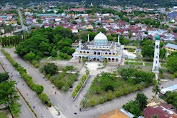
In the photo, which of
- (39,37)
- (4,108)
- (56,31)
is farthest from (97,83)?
(56,31)

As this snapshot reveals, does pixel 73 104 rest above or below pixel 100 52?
below

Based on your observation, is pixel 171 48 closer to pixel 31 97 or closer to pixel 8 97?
pixel 31 97

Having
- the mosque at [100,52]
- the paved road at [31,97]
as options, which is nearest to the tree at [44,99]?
the paved road at [31,97]

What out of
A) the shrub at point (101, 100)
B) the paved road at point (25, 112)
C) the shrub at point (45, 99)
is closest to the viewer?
the paved road at point (25, 112)

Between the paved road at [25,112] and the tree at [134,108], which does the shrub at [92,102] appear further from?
the paved road at [25,112]

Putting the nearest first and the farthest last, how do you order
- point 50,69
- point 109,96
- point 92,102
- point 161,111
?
point 161,111 → point 92,102 → point 109,96 → point 50,69

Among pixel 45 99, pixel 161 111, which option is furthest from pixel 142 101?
pixel 45 99

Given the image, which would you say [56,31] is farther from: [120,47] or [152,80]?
[152,80]

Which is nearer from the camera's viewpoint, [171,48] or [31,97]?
[31,97]
